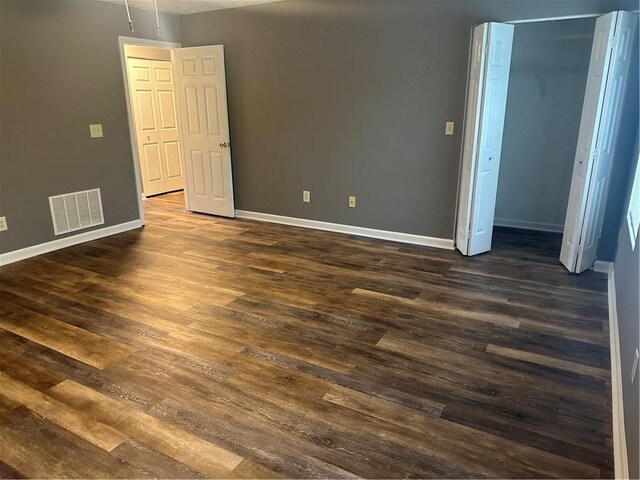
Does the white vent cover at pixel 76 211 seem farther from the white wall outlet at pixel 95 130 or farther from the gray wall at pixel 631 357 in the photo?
the gray wall at pixel 631 357

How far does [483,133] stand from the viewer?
3.95m

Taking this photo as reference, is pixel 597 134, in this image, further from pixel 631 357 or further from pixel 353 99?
pixel 353 99

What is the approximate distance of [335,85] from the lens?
4750 mm

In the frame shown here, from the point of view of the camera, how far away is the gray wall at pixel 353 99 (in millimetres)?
4180

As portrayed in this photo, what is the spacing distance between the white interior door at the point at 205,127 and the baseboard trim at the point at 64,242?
0.97 metres

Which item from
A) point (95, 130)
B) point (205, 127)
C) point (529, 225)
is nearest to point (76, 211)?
point (95, 130)

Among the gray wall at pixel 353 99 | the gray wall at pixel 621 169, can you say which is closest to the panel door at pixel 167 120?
the gray wall at pixel 353 99

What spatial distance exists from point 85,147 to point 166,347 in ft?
9.84

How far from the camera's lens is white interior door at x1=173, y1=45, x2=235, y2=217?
538 cm

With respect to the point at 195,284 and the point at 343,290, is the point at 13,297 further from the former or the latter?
the point at 343,290

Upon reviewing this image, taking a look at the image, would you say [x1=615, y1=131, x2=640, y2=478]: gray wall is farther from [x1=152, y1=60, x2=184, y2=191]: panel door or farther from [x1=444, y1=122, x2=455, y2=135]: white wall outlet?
[x1=152, y1=60, x2=184, y2=191]: panel door

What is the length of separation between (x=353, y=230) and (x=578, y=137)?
2.39 m

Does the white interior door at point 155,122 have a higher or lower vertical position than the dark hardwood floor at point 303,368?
higher

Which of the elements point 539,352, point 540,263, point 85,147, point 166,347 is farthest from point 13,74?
point 540,263
